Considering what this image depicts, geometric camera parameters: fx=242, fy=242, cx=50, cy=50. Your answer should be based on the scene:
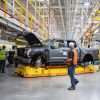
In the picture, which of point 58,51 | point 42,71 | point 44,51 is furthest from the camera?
point 58,51

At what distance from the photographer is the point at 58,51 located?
526 inches

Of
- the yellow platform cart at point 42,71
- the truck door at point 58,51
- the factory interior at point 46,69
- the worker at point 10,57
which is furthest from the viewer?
the worker at point 10,57

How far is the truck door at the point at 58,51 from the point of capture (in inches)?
521

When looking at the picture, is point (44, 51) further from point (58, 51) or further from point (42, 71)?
point (42, 71)

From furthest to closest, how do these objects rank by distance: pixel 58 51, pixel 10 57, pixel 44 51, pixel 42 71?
pixel 10 57
pixel 58 51
pixel 44 51
pixel 42 71

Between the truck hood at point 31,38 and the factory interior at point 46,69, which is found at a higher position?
the truck hood at point 31,38

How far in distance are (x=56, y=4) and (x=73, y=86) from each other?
20.8 meters

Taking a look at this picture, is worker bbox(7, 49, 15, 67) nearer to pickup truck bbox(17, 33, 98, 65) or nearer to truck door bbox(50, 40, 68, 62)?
pickup truck bbox(17, 33, 98, 65)

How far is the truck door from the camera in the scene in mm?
13234

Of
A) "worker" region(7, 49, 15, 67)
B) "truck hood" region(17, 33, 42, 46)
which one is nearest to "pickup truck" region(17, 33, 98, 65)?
"truck hood" region(17, 33, 42, 46)

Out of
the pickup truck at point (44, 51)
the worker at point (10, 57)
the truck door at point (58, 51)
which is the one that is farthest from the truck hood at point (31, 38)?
the worker at point (10, 57)

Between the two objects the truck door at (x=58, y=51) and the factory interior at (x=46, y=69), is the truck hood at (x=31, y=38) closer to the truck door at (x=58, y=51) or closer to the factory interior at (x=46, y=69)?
the factory interior at (x=46, y=69)

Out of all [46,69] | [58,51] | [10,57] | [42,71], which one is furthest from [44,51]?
[10,57]

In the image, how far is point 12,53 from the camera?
1914 centimetres
